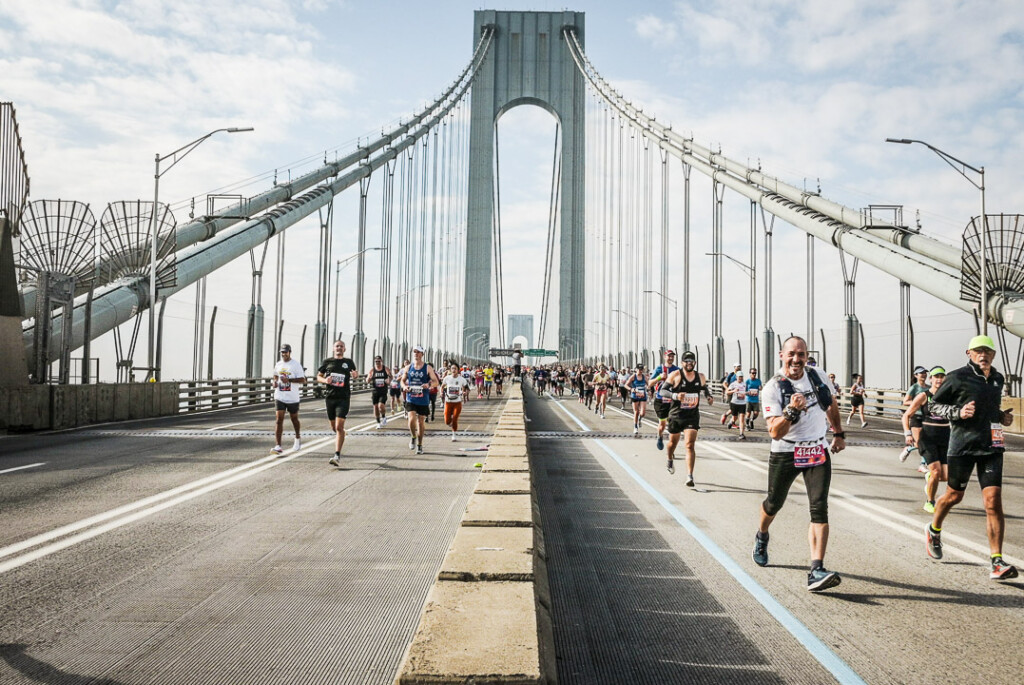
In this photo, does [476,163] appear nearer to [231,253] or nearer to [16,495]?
[231,253]

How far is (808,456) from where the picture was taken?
5629mm

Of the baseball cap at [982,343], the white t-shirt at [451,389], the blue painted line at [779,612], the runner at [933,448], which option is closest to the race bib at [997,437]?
the baseball cap at [982,343]

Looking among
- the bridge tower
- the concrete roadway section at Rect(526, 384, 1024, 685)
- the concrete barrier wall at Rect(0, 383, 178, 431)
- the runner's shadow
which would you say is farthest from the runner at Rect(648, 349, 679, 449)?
the bridge tower

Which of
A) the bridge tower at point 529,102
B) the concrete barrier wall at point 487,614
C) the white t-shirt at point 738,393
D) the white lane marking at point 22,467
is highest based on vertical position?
the bridge tower at point 529,102

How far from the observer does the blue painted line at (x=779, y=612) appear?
12.1 ft

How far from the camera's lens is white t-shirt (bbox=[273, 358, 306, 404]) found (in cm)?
1269

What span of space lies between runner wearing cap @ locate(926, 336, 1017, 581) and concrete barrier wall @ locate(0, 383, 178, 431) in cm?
1672

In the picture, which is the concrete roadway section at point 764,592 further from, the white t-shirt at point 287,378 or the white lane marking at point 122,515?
the white t-shirt at point 287,378

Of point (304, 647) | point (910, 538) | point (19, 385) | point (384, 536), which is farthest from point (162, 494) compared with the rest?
point (19, 385)

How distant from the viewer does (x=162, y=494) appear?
8602 mm

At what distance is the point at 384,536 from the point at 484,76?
343ft

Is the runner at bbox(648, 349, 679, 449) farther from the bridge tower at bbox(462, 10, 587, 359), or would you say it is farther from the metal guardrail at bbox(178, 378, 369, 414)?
the bridge tower at bbox(462, 10, 587, 359)

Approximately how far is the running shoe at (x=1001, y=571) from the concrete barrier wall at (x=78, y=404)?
674 inches

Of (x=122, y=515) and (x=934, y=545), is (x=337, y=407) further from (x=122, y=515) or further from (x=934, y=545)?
(x=934, y=545)
